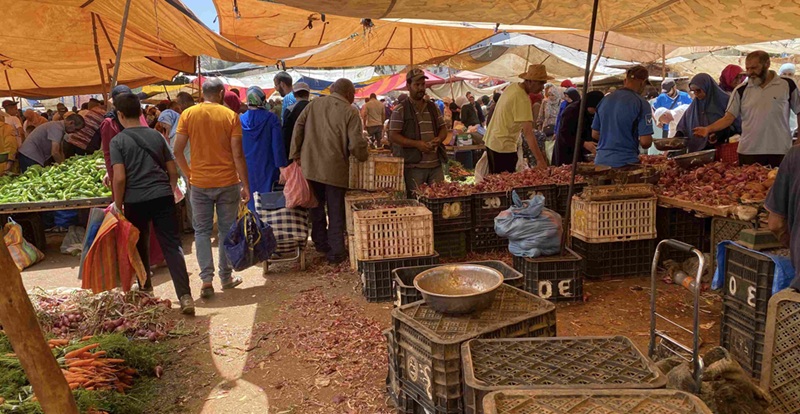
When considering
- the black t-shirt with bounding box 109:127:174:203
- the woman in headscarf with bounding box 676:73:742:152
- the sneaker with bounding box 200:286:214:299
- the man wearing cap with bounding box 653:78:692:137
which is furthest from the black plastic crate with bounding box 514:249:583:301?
the man wearing cap with bounding box 653:78:692:137

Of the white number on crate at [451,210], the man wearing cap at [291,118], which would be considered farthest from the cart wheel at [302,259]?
the white number on crate at [451,210]

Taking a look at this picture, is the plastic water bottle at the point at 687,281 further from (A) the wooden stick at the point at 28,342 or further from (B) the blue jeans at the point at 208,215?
(B) the blue jeans at the point at 208,215

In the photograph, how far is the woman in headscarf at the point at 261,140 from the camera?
7.45 meters

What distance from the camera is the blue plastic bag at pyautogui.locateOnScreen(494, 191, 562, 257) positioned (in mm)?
5312

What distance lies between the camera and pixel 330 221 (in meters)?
Answer: 7.11

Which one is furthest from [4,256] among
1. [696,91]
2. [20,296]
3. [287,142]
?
[696,91]

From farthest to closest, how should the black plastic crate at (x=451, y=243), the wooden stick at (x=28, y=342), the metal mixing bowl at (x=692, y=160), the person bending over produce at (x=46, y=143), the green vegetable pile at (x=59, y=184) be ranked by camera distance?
the person bending over produce at (x=46, y=143), the green vegetable pile at (x=59, y=184), the black plastic crate at (x=451, y=243), the metal mixing bowl at (x=692, y=160), the wooden stick at (x=28, y=342)

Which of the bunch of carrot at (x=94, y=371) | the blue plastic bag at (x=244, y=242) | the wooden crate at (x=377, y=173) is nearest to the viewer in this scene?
the bunch of carrot at (x=94, y=371)

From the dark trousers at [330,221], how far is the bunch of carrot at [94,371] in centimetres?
331

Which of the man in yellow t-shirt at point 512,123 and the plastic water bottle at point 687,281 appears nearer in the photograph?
the plastic water bottle at point 687,281

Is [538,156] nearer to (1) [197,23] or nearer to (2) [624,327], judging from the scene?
(2) [624,327]

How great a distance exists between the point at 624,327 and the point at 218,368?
11.4ft

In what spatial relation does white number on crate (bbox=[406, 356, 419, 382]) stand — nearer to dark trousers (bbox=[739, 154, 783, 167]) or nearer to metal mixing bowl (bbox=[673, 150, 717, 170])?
metal mixing bowl (bbox=[673, 150, 717, 170])

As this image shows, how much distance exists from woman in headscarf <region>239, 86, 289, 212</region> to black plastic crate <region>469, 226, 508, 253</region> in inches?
109
